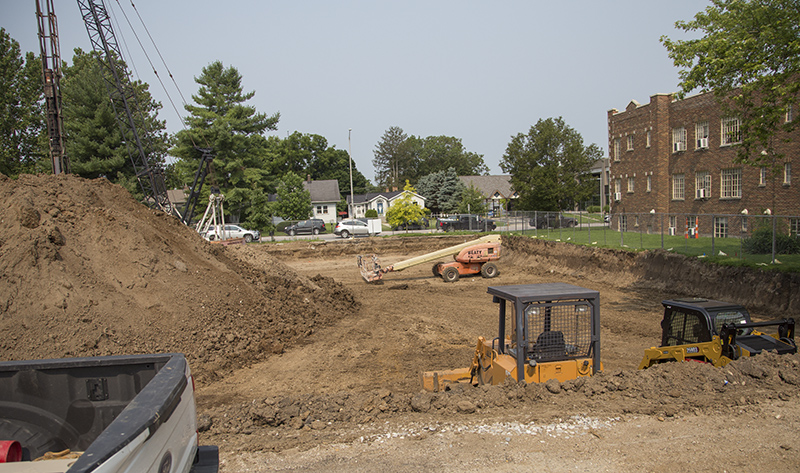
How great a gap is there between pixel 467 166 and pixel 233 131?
7062cm

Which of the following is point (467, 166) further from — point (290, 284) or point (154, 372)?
point (154, 372)

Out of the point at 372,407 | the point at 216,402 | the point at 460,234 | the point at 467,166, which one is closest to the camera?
the point at 372,407

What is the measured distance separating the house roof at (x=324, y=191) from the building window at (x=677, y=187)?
152 ft

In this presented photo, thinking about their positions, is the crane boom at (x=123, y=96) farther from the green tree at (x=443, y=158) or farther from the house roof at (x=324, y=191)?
the green tree at (x=443, y=158)

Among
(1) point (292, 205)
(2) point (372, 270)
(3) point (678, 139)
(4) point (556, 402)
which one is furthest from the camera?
(1) point (292, 205)

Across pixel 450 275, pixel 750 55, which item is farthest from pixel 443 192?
pixel 750 55

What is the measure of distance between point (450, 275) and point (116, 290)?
595 inches

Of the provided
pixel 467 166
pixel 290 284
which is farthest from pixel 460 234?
pixel 467 166

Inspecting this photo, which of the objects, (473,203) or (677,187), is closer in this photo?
(677,187)

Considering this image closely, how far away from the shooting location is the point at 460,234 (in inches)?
1590

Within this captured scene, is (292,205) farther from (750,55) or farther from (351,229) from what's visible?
(750,55)

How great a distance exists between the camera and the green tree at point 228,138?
158ft

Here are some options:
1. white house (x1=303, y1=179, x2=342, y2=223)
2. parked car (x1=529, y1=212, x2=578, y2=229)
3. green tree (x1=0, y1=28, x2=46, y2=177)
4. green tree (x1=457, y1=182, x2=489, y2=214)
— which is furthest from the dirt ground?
white house (x1=303, y1=179, x2=342, y2=223)

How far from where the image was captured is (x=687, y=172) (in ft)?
103
